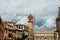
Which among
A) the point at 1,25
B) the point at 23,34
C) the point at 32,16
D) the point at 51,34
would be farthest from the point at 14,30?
the point at 51,34

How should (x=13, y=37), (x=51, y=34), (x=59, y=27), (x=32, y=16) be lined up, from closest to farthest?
(x=59, y=27) < (x=13, y=37) < (x=32, y=16) < (x=51, y=34)

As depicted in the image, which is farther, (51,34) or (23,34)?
(51,34)

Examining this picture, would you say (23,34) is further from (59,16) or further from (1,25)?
(59,16)

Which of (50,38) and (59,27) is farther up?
(59,27)

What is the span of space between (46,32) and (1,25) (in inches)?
1694

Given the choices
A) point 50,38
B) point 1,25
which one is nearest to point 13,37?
point 1,25

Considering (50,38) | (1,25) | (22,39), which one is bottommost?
(50,38)

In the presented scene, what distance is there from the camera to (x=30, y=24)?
70.1 m

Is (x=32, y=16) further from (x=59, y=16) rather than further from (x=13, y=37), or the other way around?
(x=59, y=16)

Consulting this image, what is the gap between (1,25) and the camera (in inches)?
1551

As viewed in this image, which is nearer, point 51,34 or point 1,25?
point 1,25

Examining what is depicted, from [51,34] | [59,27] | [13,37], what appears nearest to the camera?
[59,27]

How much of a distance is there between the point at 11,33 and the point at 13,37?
85 cm

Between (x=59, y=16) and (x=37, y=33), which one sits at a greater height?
(x=59, y=16)
